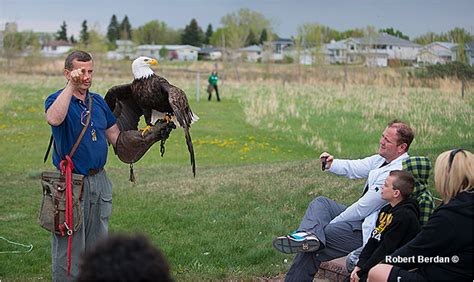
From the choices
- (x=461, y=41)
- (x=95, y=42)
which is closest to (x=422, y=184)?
(x=461, y=41)

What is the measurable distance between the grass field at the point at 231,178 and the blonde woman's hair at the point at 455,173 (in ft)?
7.96

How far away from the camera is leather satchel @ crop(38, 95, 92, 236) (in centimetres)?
426

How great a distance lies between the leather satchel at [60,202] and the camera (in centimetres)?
426

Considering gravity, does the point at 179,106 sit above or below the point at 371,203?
above

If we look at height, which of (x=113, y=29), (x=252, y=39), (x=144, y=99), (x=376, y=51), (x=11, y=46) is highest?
(x=113, y=29)

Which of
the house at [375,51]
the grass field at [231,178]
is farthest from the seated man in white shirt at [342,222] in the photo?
the house at [375,51]

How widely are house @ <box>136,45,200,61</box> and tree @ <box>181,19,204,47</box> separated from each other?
13.0ft

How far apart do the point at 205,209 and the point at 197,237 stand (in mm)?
1204

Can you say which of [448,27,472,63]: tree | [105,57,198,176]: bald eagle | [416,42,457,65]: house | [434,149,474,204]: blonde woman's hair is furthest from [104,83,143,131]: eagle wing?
[416,42,457,65]: house

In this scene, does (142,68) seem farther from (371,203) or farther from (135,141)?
(371,203)

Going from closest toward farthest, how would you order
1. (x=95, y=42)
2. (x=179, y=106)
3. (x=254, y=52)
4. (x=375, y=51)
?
(x=179, y=106)
(x=375, y=51)
(x=95, y=42)
(x=254, y=52)

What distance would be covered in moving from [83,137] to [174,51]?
293 ft

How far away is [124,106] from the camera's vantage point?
236 inches

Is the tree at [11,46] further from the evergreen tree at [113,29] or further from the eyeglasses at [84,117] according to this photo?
the evergreen tree at [113,29]
